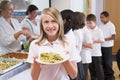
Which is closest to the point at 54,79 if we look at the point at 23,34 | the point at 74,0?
the point at 23,34

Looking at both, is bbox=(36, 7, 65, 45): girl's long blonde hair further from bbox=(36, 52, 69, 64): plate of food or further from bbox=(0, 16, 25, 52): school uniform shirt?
bbox=(0, 16, 25, 52): school uniform shirt

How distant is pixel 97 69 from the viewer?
3.76 meters

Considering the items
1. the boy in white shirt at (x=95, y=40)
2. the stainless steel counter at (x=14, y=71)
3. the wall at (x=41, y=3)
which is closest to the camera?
the stainless steel counter at (x=14, y=71)

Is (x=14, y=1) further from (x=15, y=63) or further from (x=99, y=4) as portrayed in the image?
(x=99, y=4)

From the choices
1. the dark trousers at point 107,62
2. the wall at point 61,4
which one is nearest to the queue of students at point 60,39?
the dark trousers at point 107,62

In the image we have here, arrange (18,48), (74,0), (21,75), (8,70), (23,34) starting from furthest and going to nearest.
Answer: (74,0), (18,48), (23,34), (21,75), (8,70)

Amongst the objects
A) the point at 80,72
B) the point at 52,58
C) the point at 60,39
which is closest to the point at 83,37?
the point at 80,72

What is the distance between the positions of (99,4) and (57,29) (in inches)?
189

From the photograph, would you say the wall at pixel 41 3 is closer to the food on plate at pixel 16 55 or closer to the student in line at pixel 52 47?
the food on plate at pixel 16 55

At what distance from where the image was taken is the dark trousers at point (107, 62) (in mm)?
4070

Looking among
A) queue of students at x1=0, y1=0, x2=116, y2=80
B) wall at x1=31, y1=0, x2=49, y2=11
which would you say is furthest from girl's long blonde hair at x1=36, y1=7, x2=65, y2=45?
wall at x1=31, y1=0, x2=49, y2=11

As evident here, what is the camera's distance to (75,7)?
4.41 metres

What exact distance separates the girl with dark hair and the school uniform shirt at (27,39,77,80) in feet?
4.66

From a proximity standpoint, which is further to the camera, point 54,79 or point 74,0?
point 74,0
